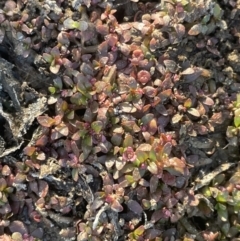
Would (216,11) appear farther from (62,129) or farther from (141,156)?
(62,129)

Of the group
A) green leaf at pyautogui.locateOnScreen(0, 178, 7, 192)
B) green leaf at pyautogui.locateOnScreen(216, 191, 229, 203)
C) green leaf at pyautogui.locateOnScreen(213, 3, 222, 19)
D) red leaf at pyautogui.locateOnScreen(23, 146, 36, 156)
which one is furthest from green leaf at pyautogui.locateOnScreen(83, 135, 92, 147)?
green leaf at pyautogui.locateOnScreen(213, 3, 222, 19)

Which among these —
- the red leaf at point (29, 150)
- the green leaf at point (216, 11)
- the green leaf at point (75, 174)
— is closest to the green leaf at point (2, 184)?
the red leaf at point (29, 150)

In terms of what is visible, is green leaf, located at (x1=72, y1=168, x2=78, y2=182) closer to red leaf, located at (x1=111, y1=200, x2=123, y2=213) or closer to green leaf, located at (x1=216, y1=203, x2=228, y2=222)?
red leaf, located at (x1=111, y1=200, x2=123, y2=213)

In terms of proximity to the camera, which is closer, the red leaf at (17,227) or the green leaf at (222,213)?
the red leaf at (17,227)

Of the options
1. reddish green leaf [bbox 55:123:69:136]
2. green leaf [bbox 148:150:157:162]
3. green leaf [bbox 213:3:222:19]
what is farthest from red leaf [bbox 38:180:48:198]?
green leaf [bbox 213:3:222:19]

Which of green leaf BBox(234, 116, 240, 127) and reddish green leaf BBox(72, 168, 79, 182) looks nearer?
reddish green leaf BBox(72, 168, 79, 182)

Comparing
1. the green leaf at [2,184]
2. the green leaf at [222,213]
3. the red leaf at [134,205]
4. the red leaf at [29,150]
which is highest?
the red leaf at [29,150]

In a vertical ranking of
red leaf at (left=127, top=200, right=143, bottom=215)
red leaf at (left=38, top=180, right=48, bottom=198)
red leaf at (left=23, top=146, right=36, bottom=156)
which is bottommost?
red leaf at (left=127, top=200, right=143, bottom=215)

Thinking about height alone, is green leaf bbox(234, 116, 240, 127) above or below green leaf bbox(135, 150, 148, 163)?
above

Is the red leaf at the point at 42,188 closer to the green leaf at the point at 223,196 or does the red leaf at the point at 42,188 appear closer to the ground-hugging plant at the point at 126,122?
the ground-hugging plant at the point at 126,122

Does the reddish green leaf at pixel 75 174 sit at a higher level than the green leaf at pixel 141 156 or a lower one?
lower
